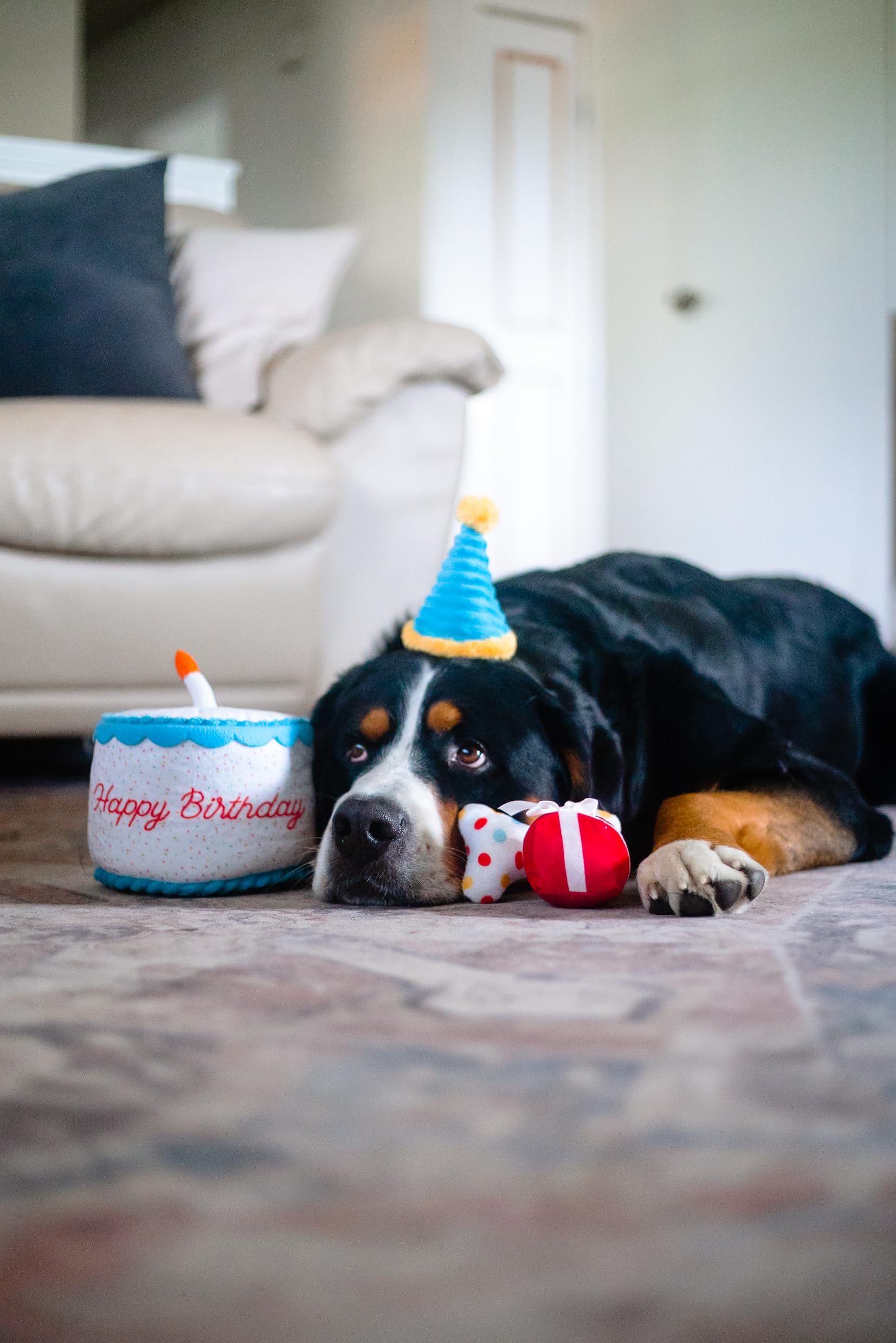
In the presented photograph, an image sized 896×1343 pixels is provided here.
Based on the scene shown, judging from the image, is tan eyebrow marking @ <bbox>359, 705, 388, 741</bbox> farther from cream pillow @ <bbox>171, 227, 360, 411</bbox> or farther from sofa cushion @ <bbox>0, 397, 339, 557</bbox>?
cream pillow @ <bbox>171, 227, 360, 411</bbox>

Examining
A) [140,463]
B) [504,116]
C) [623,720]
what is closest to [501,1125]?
[623,720]

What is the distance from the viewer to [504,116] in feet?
17.1

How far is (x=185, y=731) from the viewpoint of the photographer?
4.58ft

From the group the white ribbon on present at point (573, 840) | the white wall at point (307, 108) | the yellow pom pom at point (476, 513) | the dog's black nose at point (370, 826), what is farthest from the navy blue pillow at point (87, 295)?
the white wall at point (307, 108)

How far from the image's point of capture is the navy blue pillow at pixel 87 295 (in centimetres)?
256

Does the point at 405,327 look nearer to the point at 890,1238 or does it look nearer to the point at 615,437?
the point at 890,1238

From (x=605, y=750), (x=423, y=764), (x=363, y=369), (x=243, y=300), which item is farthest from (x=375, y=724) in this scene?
(x=243, y=300)

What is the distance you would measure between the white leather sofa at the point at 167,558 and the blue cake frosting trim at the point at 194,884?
0.84 m

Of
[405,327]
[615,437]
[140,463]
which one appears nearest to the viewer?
[140,463]

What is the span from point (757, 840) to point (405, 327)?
5.61 ft

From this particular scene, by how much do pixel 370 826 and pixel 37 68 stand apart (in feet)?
18.7

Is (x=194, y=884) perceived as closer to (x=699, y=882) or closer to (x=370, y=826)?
(x=370, y=826)

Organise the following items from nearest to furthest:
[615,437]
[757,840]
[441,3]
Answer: [757,840] → [441,3] → [615,437]

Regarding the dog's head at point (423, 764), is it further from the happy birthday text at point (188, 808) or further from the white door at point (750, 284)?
the white door at point (750, 284)
